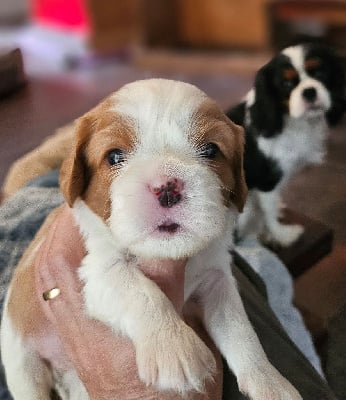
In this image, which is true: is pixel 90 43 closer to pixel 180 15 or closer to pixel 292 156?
pixel 180 15

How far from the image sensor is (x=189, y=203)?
1.83 feet

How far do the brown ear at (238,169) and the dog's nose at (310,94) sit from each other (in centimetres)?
20

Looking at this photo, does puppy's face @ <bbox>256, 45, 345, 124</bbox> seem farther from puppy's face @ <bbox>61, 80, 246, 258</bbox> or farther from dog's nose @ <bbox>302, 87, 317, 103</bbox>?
puppy's face @ <bbox>61, 80, 246, 258</bbox>

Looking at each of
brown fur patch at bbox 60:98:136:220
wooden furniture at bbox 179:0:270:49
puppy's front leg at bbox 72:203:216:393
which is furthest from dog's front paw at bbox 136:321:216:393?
wooden furniture at bbox 179:0:270:49

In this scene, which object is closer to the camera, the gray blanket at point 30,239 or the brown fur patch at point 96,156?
the brown fur patch at point 96,156

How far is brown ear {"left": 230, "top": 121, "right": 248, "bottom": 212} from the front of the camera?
25.8 inches

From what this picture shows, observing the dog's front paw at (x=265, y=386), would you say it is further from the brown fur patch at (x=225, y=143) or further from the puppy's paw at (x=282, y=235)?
the puppy's paw at (x=282, y=235)

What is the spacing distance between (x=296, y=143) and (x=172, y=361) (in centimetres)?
43

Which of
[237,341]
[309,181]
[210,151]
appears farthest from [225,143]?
[309,181]

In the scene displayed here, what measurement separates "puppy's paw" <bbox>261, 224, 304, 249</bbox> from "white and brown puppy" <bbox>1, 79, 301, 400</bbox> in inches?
12.4

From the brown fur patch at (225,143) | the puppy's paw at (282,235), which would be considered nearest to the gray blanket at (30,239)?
the puppy's paw at (282,235)

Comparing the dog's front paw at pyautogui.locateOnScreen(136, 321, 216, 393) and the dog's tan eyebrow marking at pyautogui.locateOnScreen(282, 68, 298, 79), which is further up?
the dog's tan eyebrow marking at pyautogui.locateOnScreen(282, 68, 298, 79)

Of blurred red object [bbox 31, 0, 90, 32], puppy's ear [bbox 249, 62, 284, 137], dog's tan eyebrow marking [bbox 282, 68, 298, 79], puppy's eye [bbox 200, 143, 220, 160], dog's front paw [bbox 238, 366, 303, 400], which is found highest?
puppy's eye [bbox 200, 143, 220, 160]

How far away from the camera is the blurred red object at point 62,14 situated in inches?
134
